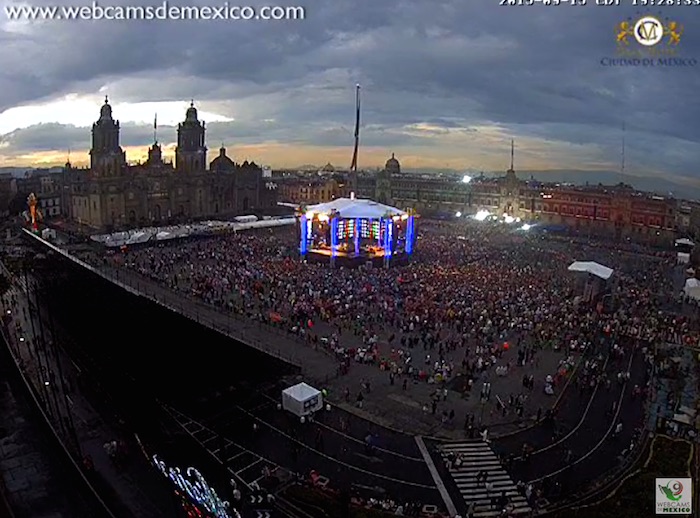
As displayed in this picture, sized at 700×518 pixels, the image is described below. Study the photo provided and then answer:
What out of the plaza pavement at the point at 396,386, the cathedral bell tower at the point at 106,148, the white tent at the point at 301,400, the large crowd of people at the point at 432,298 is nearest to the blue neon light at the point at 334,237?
the large crowd of people at the point at 432,298

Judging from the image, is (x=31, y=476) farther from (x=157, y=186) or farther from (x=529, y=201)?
(x=529, y=201)

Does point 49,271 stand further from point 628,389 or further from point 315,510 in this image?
point 628,389

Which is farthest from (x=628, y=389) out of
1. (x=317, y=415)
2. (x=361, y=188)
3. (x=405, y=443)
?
(x=361, y=188)

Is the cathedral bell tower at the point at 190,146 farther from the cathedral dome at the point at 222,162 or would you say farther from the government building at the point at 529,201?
the government building at the point at 529,201

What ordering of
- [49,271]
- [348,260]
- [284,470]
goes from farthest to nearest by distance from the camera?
[348,260], [49,271], [284,470]

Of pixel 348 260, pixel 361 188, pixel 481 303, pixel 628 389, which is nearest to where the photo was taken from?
pixel 628 389

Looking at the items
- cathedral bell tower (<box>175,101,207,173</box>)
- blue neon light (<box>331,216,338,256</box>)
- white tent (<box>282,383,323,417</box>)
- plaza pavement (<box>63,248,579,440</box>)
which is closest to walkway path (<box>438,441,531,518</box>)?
plaza pavement (<box>63,248,579,440</box>)
